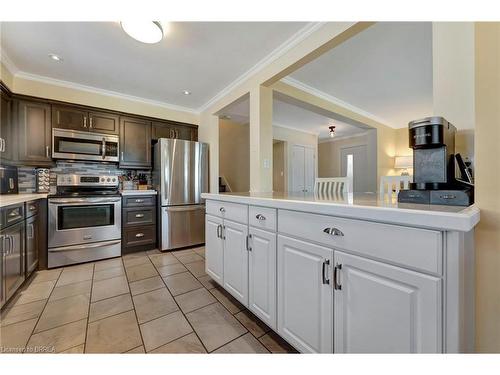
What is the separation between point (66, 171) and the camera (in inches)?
114

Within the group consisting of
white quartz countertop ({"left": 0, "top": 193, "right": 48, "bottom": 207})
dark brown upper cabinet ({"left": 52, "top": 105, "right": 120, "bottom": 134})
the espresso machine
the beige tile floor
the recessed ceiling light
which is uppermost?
the recessed ceiling light

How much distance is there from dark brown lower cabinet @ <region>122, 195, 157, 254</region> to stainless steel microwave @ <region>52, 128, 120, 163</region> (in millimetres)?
688

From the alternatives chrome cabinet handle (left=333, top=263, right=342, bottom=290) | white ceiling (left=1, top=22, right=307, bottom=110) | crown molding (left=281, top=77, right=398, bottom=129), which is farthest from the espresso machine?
crown molding (left=281, top=77, right=398, bottom=129)

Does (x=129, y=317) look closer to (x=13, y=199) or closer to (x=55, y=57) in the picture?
(x=13, y=199)

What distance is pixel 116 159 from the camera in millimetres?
3014

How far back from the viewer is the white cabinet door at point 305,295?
3.13 feet

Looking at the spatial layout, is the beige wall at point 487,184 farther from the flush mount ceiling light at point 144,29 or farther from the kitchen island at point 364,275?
the flush mount ceiling light at point 144,29

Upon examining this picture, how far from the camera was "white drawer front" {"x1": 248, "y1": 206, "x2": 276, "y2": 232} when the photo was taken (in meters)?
1.25

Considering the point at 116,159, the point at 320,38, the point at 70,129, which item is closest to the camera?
the point at 320,38

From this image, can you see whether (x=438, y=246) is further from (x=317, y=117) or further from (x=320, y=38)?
(x=317, y=117)

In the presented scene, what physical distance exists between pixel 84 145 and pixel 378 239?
3.45 metres

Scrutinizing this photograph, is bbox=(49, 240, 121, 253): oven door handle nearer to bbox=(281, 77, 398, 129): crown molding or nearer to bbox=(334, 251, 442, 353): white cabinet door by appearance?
bbox=(334, 251, 442, 353): white cabinet door

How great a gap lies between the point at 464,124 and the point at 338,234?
84 centimetres
